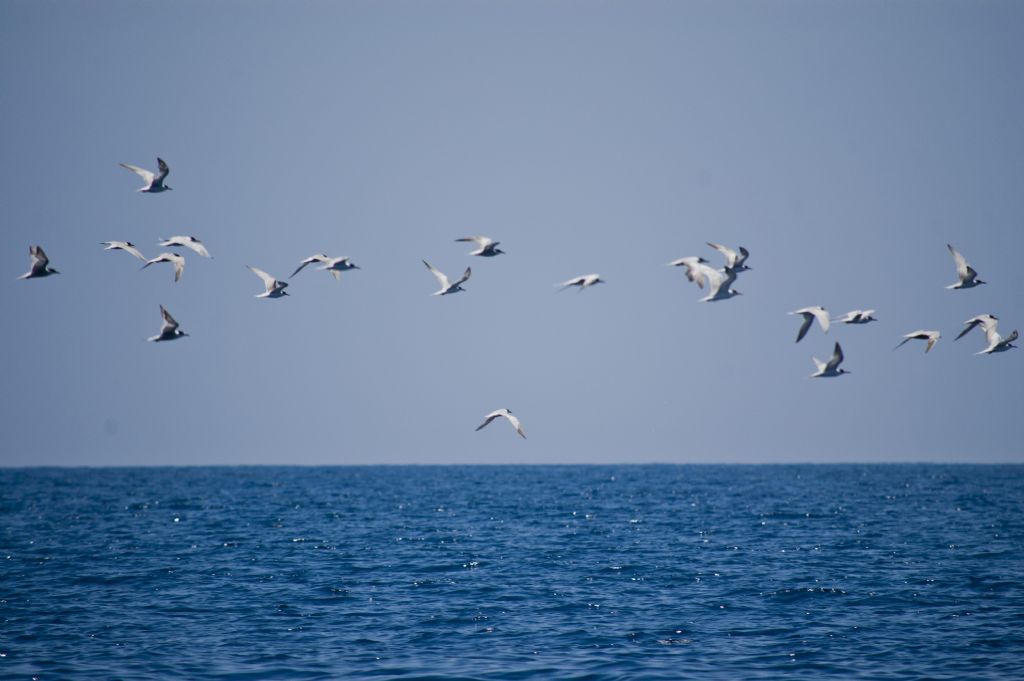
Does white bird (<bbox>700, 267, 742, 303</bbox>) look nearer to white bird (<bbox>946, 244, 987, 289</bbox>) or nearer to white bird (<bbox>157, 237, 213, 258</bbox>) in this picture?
white bird (<bbox>946, 244, 987, 289</bbox>)

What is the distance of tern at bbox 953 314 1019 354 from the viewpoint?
3997 cm

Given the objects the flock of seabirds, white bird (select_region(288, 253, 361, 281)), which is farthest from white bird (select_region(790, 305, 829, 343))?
white bird (select_region(288, 253, 361, 281))

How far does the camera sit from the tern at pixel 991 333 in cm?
3997

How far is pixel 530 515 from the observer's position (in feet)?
216

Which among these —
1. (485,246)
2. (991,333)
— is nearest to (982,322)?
(991,333)

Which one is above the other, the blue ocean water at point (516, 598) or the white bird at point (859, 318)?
the white bird at point (859, 318)

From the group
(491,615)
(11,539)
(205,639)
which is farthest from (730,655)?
(11,539)

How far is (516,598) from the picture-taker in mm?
34688

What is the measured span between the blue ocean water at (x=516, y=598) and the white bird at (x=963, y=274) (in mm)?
10276

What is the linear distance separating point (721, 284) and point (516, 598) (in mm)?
15016

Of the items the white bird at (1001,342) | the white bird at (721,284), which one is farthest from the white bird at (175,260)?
the white bird at (1001,342)

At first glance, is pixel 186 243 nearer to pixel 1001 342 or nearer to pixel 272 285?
pixel 272 285

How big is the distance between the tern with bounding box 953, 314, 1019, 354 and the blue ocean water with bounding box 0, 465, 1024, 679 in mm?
8023

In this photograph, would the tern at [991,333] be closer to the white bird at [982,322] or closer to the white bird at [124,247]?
the white bird at [982,322]
